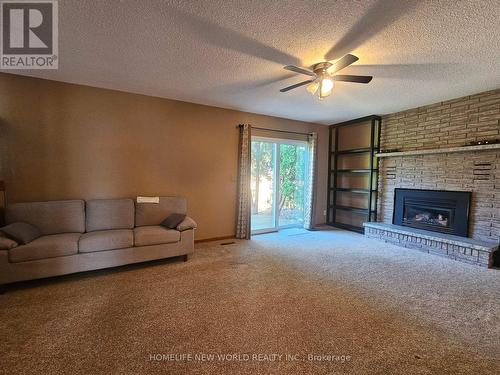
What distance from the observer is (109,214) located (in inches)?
131

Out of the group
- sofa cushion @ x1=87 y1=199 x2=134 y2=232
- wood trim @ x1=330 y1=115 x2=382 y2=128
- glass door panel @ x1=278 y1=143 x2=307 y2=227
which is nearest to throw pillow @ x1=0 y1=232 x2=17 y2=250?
sofa cushion @ x1=87 y1=199 x2=134 y2=232

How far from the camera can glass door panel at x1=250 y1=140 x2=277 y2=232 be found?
512 cm

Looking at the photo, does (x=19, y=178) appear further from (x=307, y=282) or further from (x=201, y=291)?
(x=307, y=282)

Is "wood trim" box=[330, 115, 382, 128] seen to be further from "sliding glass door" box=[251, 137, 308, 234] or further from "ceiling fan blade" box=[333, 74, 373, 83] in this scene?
"ceiling fan blade" box=[333, 74, 373, 83]

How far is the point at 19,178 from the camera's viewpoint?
3090mm

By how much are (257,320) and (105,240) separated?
7.12 ft

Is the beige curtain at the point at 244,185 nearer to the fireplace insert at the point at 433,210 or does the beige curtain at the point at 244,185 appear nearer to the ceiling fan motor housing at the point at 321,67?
the ceiling fan motor housing at the point at 321,67

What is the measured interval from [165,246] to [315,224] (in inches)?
158

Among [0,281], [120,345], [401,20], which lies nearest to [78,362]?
[120,345]

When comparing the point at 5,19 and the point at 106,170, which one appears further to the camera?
the point at 106,170

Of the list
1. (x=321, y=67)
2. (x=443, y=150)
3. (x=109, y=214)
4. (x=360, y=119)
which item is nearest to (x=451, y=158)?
(x=443, y=150)

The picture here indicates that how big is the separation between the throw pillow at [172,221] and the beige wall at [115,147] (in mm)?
636

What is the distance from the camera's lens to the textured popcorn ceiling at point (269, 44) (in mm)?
1802

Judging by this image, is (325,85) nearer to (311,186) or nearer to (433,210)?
(311,186)
